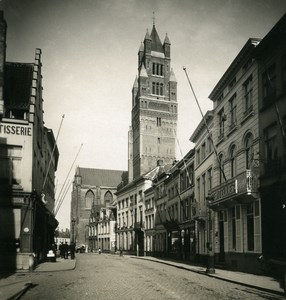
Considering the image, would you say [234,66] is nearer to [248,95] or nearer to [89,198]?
[248,95]

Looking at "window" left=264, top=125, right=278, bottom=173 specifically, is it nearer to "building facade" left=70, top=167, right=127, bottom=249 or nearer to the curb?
the curb

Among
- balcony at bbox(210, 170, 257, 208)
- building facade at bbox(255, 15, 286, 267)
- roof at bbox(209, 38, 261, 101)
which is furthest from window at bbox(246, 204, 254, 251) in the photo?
roof at bbox(209, 38, 261, 101)

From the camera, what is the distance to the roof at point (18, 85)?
27047 millimetres

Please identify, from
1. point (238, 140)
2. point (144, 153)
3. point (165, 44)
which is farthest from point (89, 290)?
point (165, 44)

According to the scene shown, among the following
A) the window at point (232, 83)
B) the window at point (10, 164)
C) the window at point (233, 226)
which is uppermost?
the window at point (232, 83)

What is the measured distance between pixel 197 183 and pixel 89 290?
23.0 meters

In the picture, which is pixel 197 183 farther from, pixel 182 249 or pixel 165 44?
pixel 165 44

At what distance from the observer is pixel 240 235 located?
25.0 metres

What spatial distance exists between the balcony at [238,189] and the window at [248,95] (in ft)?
12.6

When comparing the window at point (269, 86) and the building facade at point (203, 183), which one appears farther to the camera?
the building facade at point (203, 183)

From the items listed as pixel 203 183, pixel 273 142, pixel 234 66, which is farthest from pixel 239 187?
pixel 203 183

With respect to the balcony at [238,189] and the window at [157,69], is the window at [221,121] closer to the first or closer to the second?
the balcony at [238,189]

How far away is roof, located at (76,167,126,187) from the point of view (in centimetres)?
11612

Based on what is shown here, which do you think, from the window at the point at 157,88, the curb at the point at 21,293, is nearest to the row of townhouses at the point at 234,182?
the curb at the point at 21,293
